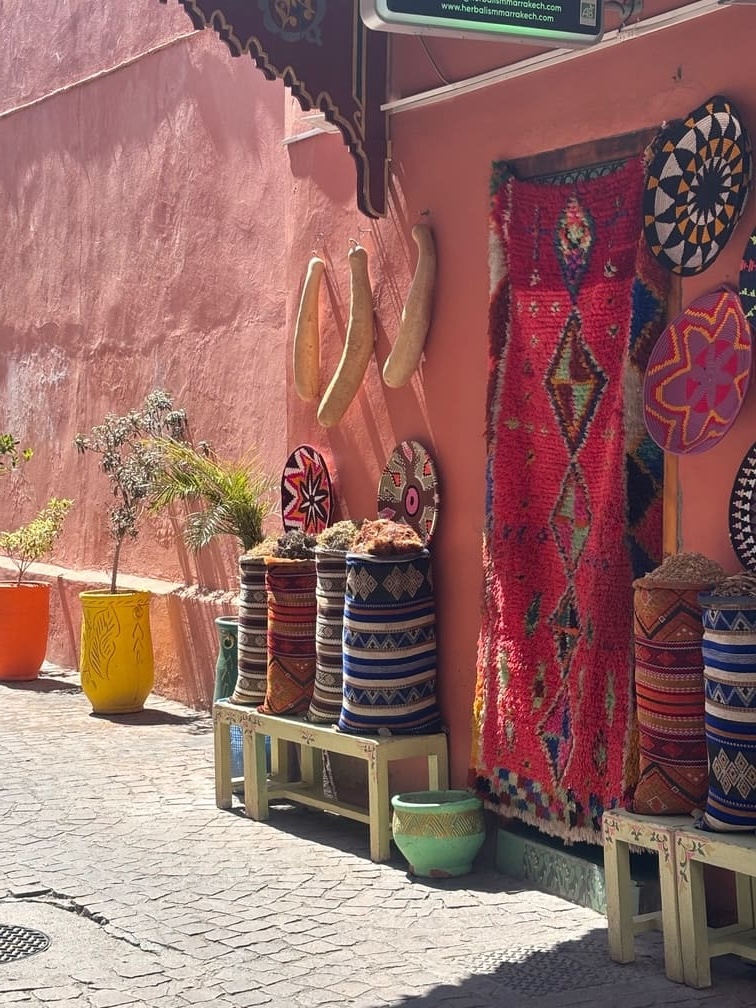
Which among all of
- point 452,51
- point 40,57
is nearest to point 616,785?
point 452,51

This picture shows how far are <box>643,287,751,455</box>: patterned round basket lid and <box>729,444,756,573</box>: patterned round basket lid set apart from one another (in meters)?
0.14

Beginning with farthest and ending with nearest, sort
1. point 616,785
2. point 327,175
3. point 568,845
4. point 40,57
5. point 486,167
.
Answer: point 40,57
point 327,175
point 486,167
point 568,845
point 616,785

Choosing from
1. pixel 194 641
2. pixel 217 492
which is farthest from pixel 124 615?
pixel 217 492

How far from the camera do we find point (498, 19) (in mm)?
4219

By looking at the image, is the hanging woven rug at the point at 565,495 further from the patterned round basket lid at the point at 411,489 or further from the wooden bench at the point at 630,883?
the patterned round basket lid at the point at 411,489

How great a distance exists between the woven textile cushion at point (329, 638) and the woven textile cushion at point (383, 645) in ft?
0.65

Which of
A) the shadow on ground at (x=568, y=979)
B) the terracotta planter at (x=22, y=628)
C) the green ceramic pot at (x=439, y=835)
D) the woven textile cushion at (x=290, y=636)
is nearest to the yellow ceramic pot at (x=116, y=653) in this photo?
the terracotta planter at (x=22, y=628)

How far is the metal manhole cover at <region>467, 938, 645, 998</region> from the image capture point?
15.1 feet

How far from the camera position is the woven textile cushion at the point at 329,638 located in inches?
251

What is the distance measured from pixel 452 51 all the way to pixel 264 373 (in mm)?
2966

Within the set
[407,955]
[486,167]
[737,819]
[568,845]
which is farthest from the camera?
[486,167]

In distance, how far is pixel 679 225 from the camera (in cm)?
506

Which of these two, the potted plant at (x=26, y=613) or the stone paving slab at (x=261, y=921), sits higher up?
the potted plant at (x=26, y=613)

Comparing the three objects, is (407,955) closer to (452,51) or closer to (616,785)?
(616,785)
